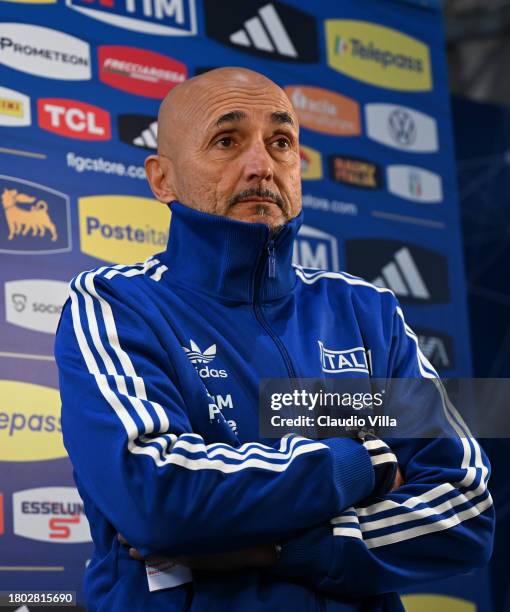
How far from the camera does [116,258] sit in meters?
3.05

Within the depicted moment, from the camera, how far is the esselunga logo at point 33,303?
9.27 feet

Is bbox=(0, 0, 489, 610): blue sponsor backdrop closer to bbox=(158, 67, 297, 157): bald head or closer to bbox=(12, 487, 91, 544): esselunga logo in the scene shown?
bbox=(12, 487, 91, 544): esselunga logo

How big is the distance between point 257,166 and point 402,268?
70.7 inches

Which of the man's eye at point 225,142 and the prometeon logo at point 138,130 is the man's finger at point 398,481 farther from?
the prometeon logo at point 138,130

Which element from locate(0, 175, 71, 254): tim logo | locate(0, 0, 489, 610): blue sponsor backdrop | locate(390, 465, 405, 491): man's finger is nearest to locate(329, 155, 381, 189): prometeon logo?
locate(0, 0, 489, 610): blue sponsor backdrop

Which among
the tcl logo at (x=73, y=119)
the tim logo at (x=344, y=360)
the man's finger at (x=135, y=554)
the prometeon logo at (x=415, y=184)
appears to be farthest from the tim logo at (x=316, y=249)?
the man's finger at (x=135, y=554)

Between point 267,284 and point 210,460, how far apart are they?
49 cm

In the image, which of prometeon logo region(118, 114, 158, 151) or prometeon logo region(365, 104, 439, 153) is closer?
prometeon logo region(118, 114, 158, 151)

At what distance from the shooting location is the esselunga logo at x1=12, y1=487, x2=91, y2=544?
2713 millimetres

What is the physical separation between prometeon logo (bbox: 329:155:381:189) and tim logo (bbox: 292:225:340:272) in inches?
8.9

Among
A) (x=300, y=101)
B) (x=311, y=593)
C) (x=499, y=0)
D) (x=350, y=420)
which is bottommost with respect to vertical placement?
(x=311, y=593)

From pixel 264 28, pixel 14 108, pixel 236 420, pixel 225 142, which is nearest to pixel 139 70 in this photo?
pixel 14 108

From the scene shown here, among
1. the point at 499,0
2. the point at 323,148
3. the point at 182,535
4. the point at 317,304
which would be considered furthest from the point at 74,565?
the point at 499,0

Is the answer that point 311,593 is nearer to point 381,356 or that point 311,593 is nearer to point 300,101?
point 381,356
